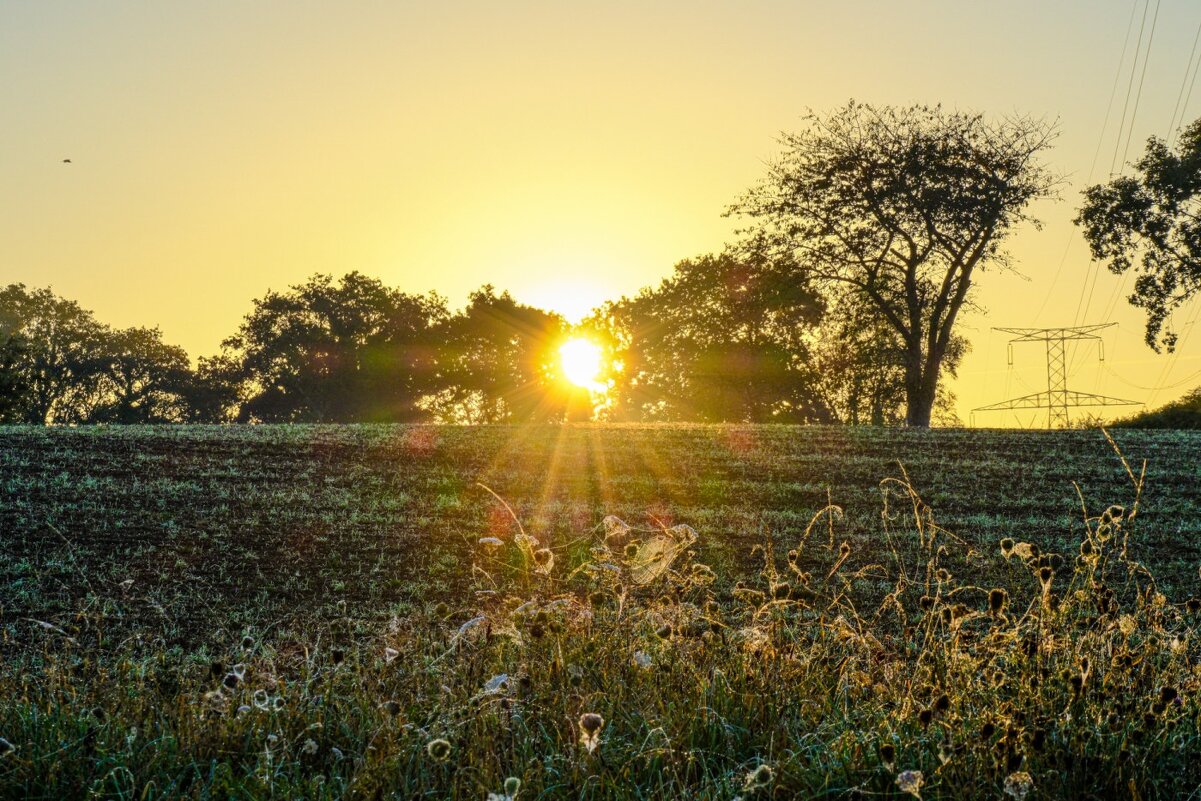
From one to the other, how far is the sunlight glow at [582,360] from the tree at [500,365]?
895 mm

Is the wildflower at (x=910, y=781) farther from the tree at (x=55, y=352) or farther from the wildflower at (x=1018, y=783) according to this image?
the tree at (x=55, y=352)

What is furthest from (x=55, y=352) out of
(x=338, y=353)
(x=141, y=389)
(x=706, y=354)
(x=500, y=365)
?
(x=706, y=354)

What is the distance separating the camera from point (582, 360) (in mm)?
65250

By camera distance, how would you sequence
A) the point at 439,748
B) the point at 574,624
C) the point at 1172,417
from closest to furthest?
1. the point at 439,748
2. the point at 574,624
3. the point at 1172,417

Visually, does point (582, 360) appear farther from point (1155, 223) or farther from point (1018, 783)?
point (1018, 783)

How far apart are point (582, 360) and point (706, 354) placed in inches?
502

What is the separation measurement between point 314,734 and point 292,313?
61.5 m

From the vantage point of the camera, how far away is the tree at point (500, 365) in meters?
60.2

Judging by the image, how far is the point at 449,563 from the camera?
33.7 ft

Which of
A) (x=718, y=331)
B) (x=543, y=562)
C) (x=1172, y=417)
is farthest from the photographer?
(x=718, y=331)

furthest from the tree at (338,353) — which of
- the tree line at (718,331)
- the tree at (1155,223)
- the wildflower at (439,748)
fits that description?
the wildflower at (439,748)

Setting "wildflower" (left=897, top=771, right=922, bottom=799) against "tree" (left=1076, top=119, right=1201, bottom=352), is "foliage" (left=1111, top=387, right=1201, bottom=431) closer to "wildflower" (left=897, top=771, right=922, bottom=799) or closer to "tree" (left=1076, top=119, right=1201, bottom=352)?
"tree" (left=1076, top=119, right=1201, bottom=352)

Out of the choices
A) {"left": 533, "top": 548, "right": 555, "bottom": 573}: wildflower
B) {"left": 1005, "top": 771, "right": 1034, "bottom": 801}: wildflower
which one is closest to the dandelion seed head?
{"left": 1005, "top": 771, "right": 1034, "bottom": 801}: wildflower

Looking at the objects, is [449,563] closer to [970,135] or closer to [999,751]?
[999,751]
